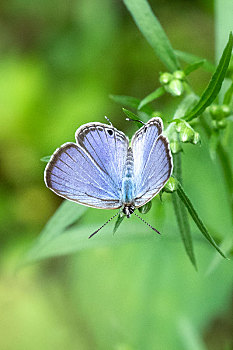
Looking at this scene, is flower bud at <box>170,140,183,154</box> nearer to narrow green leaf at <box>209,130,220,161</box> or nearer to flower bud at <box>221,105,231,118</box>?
narrow green leaf at <box>209,130,220,161</box>

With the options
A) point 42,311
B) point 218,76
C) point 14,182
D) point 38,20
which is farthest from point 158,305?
point 38,20

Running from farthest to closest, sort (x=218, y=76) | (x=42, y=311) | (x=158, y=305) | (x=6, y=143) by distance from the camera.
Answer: (x=6, y=143) < (x=42, y=311) < (x=158, y=305) < (x=218, y=76)

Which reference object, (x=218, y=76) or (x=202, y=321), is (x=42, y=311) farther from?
(x=218, y=76)

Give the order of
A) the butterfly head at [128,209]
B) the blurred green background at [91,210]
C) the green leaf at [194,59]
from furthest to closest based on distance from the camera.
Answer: the blurred green background at [91,210], the green leaf at [194,59], the butterfly head at [128,209]

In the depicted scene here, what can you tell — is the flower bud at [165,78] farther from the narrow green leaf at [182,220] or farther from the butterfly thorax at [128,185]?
the narrow green leaf at [182,220]

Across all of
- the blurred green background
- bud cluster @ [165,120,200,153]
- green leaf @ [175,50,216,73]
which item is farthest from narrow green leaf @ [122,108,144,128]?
the blurred green background

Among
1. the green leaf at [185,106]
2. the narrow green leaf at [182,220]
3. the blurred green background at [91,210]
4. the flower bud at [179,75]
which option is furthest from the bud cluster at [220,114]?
the blurred green background at [91,210]
